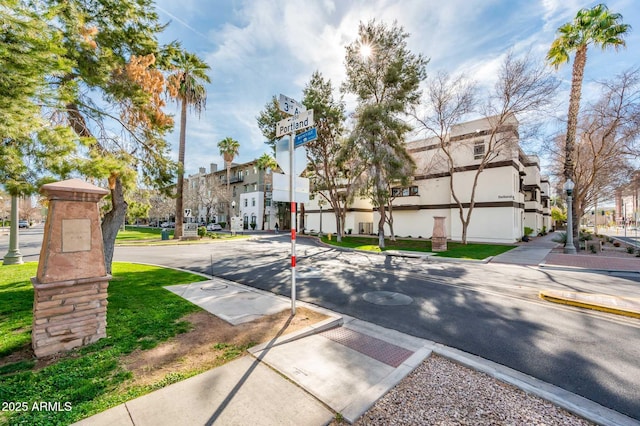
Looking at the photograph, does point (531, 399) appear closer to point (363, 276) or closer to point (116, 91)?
point (363, 276)

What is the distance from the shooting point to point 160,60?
8.70 metres

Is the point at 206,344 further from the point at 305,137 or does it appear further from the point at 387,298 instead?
the point at 387,298

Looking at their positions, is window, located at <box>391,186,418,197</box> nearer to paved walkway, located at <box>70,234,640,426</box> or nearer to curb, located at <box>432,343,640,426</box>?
paved walkway, located at <box>70,234,640,426</box>

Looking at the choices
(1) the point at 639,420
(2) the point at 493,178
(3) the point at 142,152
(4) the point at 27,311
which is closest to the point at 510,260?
(2) the point at 493,178

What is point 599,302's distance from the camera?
254 inches

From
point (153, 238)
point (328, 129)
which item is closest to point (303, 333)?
point (328, 129)

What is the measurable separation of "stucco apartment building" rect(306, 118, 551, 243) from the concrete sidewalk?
20081 millimetres

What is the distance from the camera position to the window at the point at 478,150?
23922mm

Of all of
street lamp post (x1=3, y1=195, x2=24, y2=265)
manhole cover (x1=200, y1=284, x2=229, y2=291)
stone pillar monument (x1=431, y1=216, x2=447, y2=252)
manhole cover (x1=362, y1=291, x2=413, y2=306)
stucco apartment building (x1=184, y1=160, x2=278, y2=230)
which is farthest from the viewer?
stucco apartment building (x1=184, y1=160, x2=278, y2=230)

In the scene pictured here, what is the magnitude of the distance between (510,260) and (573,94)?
485 inches

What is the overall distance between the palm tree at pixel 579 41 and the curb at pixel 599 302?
45.1ft

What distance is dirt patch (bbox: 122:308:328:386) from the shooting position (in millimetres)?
3598

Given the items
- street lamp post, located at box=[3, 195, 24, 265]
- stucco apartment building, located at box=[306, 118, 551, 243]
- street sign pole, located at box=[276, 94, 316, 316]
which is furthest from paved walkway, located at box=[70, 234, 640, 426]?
stucco apartment building, located at box=[306, 118, 551, 243]

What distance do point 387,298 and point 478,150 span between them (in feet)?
74.0
